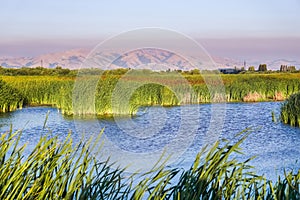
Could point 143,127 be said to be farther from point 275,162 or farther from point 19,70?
point 19,70

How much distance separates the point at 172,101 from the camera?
1992 cm

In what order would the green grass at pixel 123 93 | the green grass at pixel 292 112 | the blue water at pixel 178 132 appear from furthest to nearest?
the green grass at pixel 123 93
the green grass at pixel 292 112
the blue water at pixel 178 132

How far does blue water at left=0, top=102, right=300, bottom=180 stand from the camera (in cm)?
980

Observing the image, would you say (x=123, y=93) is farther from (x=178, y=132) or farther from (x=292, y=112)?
(x=292, y=112)

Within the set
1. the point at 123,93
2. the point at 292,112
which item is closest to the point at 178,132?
the point at 292,112

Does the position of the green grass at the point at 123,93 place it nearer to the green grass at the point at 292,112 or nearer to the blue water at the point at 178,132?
the blue water at the point at 178,132

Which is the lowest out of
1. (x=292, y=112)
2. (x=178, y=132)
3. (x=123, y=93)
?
(x=178, y=132)

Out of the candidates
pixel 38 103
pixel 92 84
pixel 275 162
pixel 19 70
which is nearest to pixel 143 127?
pixel 92 84

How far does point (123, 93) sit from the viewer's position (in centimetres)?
1656

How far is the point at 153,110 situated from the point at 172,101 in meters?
1.97

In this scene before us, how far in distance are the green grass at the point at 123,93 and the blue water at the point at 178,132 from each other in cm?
53

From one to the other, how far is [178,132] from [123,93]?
3.48 m

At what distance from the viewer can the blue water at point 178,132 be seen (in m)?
9.80

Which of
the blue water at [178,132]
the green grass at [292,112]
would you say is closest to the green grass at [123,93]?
the blue water at [178,132]
